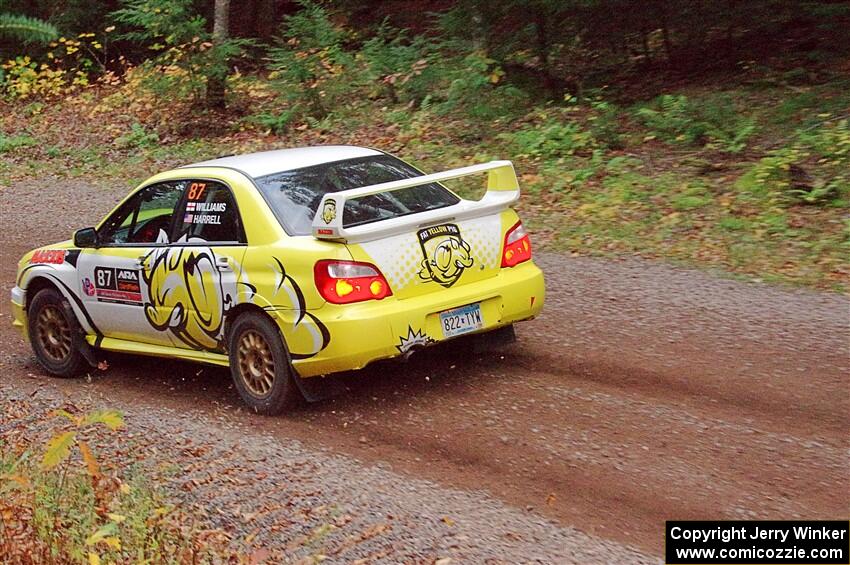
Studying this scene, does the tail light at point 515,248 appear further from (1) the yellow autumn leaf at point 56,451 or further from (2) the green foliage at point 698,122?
(2) the green foliage at point 698,122

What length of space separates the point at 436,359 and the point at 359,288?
1544mm

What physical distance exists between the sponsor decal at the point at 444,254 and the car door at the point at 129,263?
2073 mm

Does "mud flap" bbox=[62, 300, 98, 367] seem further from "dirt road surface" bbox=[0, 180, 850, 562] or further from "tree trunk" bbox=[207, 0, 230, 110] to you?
"tree trunk" bbox=[207, 0, 230, 110]

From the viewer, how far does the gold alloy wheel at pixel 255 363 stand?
24.5 feet

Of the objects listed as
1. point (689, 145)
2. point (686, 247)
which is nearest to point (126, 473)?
point (686, 247)

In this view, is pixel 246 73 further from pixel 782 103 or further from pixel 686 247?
pixel 686 247

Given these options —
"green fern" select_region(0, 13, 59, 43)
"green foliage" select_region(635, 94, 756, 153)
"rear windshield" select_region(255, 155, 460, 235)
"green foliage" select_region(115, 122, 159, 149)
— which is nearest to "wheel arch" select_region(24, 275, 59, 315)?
"rear windshield" select_region(255, 155, 460, 235)

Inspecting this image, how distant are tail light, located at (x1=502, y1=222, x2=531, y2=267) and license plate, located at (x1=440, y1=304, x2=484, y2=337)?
471 mm

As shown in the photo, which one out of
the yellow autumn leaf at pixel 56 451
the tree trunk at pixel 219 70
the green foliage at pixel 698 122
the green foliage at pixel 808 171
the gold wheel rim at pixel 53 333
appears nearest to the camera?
the yellow autumn leaf at pixel 56 451

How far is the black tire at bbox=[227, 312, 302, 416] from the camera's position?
289 inches

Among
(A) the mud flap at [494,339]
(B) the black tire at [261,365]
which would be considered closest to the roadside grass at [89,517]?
(B) the black tire at [261,365]

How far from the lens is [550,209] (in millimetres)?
13305

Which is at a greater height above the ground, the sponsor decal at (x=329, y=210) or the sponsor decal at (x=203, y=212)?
the sponsor decal at (x=329, y=210)

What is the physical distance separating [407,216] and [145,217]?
7.65ft
